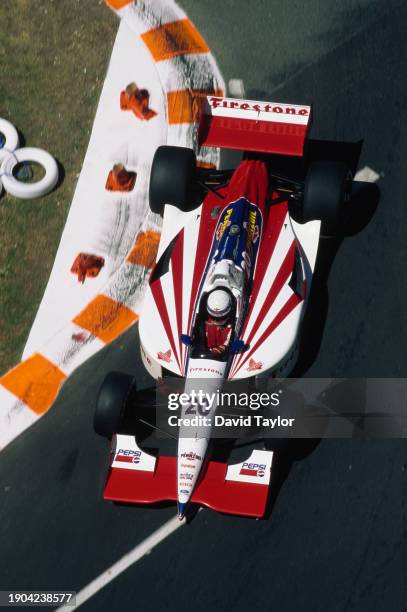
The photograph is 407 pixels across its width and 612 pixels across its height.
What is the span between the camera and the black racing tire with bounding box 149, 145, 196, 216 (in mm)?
12555

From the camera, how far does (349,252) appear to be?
13.1 metres

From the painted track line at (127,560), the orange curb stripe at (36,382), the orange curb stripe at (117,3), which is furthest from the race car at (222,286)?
the orange curb stripe at (117,3)

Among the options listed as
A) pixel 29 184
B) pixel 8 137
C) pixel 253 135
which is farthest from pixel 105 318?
pixel 8 137

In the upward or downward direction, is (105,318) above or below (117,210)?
below

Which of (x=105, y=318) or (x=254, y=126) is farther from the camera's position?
(x=105, y=318)

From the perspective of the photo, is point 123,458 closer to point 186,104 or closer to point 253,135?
point 253,135

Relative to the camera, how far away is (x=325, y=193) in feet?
40.2

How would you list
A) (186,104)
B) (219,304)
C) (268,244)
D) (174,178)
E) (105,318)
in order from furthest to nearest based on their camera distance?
(186,104) < (105,318) < (174,178) < (268,244) < (219,304)

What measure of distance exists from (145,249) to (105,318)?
107 centimetres

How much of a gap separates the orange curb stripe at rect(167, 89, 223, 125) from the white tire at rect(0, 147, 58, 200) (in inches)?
67.3

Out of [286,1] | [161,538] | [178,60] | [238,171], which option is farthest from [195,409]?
[286,1]

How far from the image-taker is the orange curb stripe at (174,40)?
1503cm

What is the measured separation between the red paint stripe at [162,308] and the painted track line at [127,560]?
5.93ft

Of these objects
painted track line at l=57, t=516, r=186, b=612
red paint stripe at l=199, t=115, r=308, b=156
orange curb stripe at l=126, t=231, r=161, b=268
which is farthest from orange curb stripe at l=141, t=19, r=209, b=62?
painted track line at l=57, t=516, r=186, b=612
